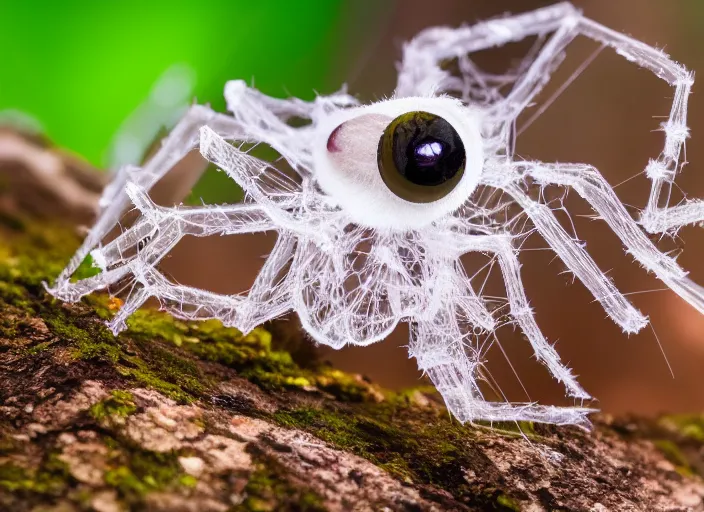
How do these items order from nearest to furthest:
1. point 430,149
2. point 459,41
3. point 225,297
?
point 430,149
point 225,297
point 459,41

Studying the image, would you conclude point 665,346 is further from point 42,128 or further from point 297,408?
point 42,128

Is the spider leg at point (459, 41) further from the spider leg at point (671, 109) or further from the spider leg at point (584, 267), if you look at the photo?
the spider leg at point (584, 267)

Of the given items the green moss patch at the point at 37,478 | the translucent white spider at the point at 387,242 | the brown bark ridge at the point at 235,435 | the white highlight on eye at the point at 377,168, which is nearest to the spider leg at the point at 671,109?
the translucent white spider at the point at 387,242

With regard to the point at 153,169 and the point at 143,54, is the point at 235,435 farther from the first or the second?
the point at 143,54

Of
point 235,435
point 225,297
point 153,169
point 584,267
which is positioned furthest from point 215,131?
point 584,267

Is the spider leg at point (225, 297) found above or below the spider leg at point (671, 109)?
below

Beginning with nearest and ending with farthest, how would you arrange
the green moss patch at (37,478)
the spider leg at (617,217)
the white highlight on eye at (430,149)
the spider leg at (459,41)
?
1. the green moss patch at (37,478)
2. the white highlight on eye at (430,149)
3. the spider leg at (617,217)
4. the spider leg at (459,41)
